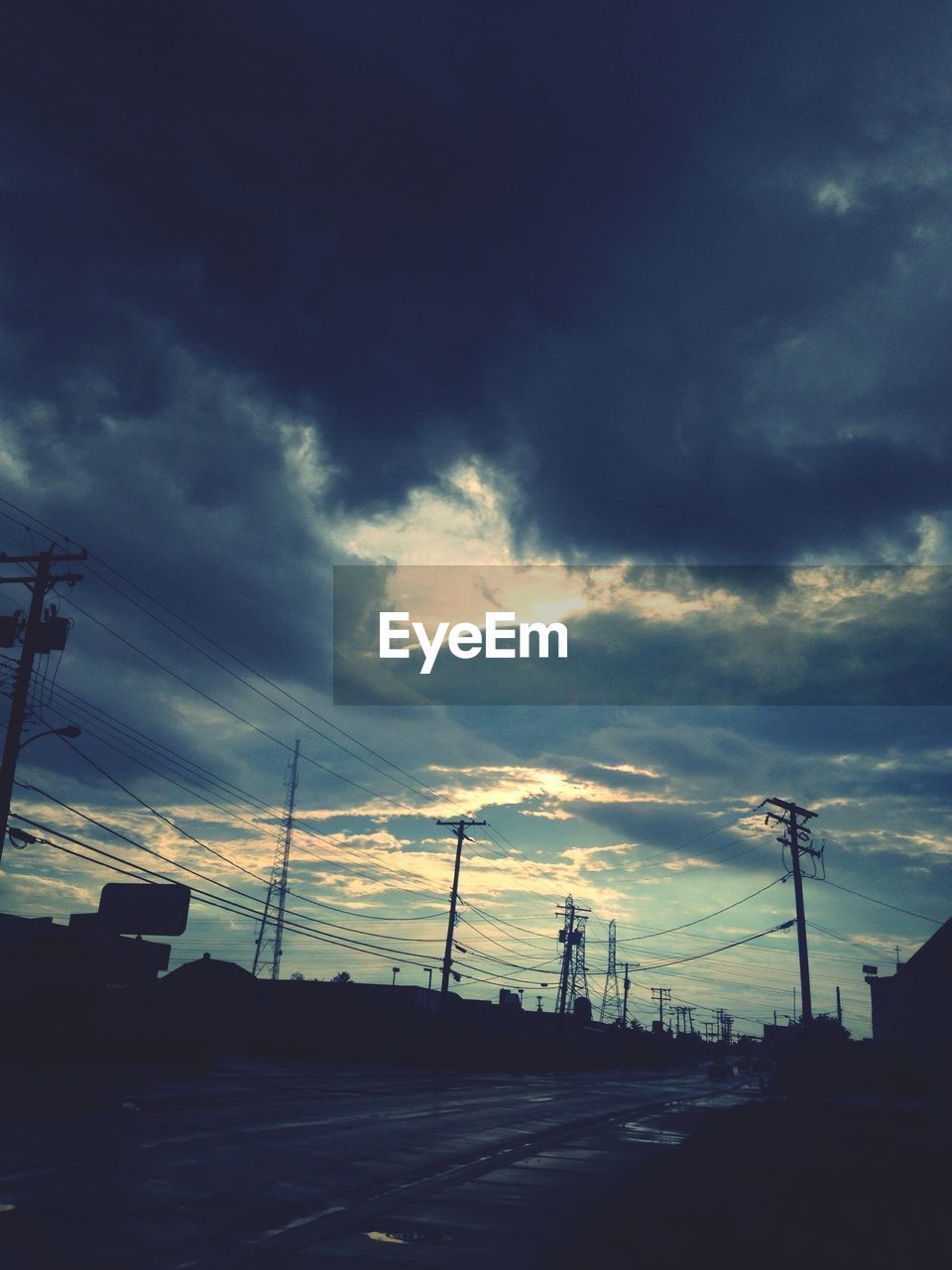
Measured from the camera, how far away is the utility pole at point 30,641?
28.5 metres

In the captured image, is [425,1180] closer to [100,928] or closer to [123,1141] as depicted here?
[123,1141]

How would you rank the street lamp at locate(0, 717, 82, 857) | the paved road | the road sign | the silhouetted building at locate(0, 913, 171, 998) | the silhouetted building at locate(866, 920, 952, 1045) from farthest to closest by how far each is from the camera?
the road sign < the silhouetted building at locate(866, 920, 952, 1045) < the silhouetted building at locate(0, 913, 171, 998) < the street lamp at locate(0, 717, 82, 857) < the paved road

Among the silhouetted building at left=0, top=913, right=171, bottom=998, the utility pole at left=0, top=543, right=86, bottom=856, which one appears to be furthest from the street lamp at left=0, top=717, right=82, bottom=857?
the silhouetted building at left=0, top=913, right=171, bottom=998

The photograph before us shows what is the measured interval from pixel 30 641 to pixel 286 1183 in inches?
967

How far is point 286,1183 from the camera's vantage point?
445 inches

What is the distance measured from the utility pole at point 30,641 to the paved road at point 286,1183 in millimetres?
10476

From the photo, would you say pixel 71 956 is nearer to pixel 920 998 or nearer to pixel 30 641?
pixel 30 641

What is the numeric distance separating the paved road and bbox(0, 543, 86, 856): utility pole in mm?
10476

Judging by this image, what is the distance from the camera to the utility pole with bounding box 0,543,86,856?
28484 millimetres

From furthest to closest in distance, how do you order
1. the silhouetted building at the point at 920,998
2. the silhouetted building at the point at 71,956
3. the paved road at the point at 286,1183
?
the silhouetted building at the point at 920,998, the silhouetted building at the point at 71,956, the paved road at the point at 286,1183

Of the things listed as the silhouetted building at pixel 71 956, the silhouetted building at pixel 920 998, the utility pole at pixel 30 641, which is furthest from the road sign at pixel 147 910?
the silhouetted building at pixel 920 998

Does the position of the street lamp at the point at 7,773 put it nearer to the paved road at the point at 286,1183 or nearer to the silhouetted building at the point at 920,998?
the paved road at the point at 286,1183

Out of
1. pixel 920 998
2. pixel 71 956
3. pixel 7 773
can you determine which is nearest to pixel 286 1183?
pixel 7 773

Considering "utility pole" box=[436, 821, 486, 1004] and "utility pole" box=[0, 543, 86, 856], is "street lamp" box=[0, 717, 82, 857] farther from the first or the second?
"utility pole" box=[436, 821, 486, 1004]
